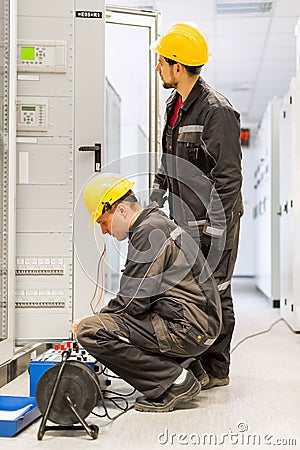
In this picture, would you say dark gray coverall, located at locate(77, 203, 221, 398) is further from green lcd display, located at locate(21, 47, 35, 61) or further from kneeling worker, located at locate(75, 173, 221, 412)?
green lcd display, located at locate(21, 47, 35, 61)

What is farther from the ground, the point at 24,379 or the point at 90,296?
the point at 90,296

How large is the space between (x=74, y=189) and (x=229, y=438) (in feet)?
6.90

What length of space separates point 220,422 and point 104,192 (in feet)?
3.03

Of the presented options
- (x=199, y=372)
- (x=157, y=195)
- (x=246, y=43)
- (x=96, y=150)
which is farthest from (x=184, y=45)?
(x=246, y=43)

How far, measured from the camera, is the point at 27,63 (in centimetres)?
423

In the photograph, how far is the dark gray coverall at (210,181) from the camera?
316 cm

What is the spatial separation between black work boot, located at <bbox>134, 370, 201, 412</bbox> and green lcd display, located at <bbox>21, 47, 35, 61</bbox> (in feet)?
7.08

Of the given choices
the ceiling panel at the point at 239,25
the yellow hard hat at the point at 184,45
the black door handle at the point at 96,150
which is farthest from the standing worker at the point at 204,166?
the ceiling panel at the point at 239,25

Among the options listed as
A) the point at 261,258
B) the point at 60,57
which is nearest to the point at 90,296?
the point at 60,57

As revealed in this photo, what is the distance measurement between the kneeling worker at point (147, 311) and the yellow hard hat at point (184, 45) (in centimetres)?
71

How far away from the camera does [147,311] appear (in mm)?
2947

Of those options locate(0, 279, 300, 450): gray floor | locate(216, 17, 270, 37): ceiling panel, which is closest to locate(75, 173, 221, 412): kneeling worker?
locate(0, 279, 300, 450): gray floor

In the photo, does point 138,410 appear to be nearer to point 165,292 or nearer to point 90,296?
point 165,292

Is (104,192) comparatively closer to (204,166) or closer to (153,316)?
(153,316)
